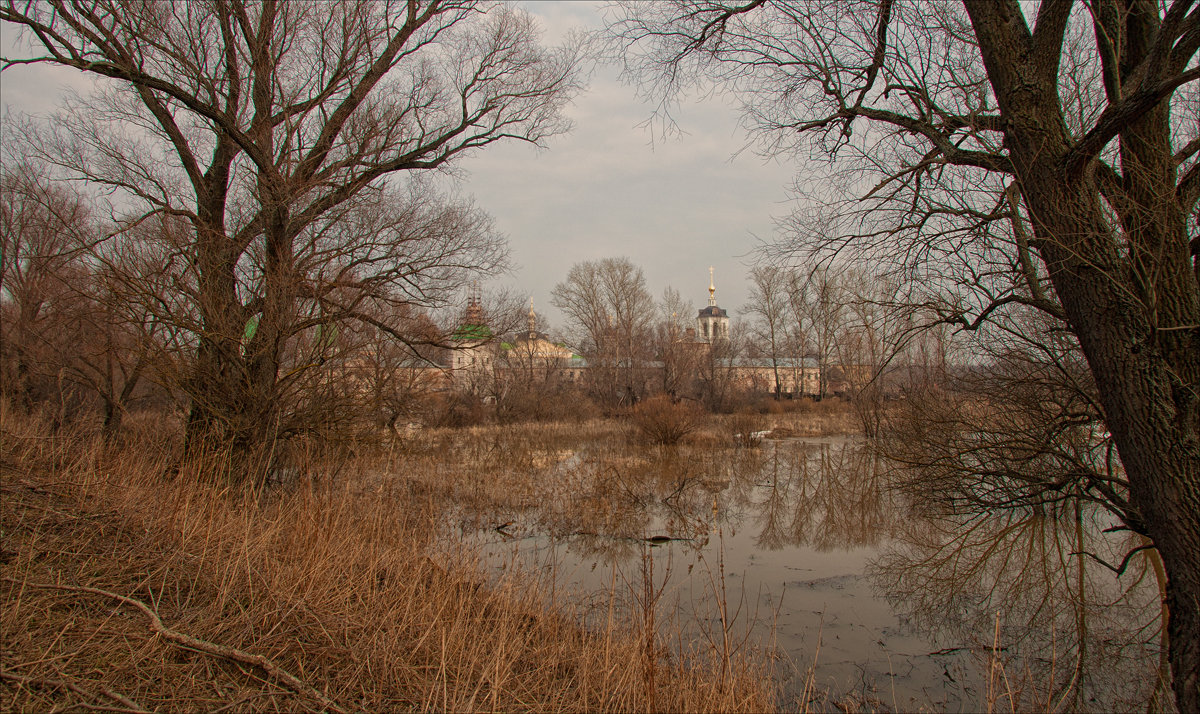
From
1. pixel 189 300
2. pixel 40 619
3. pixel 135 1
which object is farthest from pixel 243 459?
pixel 135 1

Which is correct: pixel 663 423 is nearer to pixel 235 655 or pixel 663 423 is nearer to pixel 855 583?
pixel 855 583

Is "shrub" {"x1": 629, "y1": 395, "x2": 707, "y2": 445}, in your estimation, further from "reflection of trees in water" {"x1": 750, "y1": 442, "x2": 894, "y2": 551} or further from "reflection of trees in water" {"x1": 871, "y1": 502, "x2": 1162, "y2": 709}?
"reflection of trees in water" {"x1": 871, "y1": 502, "x2": 1162, "y2": 709}

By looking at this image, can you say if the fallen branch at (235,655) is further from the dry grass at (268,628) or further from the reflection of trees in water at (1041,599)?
the reflection of trees in water at (1041,599)

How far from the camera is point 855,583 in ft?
28.2

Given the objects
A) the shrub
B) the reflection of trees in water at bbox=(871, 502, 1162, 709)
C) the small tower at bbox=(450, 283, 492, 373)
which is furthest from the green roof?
the shrub

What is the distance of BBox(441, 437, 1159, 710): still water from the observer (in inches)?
222

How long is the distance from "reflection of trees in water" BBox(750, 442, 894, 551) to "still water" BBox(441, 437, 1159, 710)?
0.23 ft

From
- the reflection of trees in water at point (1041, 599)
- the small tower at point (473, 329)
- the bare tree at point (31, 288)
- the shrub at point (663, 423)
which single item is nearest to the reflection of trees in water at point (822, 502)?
the reflection of trees in water at point (1041, 599)

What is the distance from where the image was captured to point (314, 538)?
6.17 m

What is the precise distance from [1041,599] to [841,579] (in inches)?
88.6

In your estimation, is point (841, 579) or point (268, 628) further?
point (841, 579)

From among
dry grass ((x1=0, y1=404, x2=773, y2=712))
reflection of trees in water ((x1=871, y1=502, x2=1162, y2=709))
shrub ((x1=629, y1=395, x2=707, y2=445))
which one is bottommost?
reflection of trees in water ((x1=871, y1=502, x2=1162, y2=709))

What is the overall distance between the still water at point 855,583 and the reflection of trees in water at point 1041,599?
3 cm

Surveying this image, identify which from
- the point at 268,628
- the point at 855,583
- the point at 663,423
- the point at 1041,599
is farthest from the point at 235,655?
the point at 663,423
